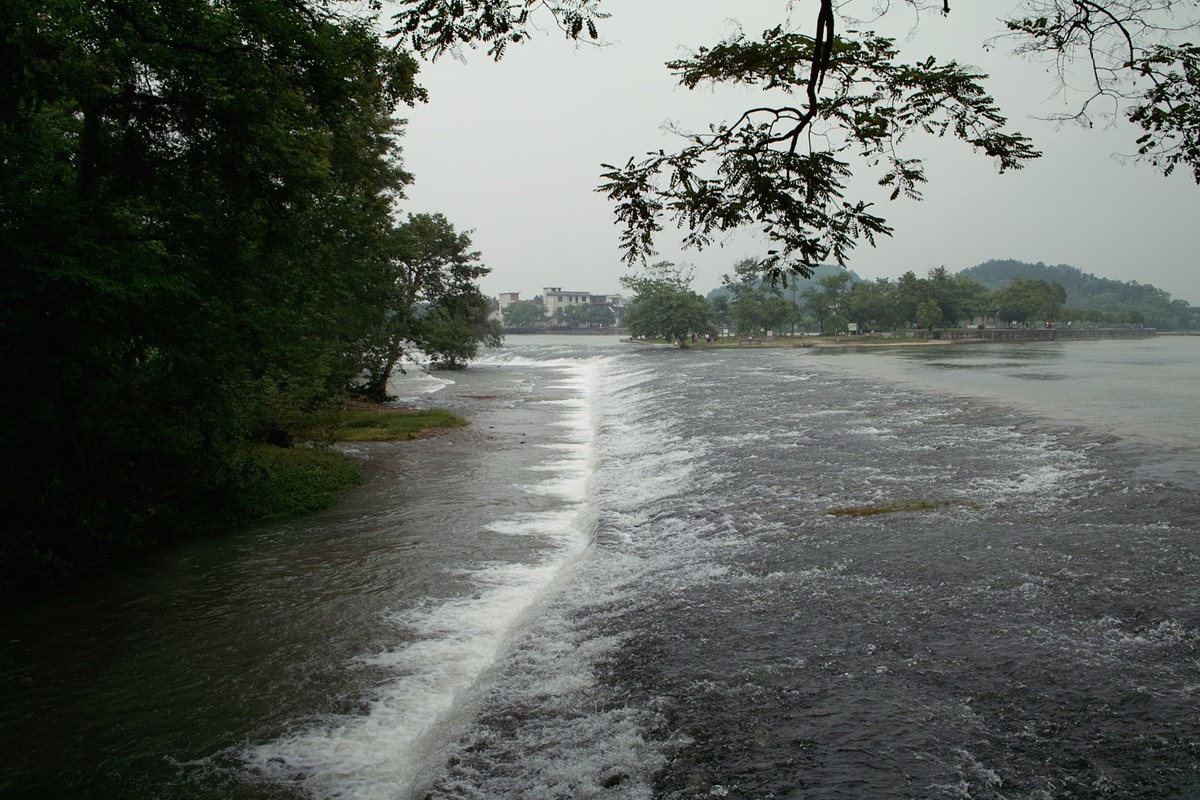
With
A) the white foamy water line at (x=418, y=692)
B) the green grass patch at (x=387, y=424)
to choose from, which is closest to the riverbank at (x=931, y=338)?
the green grass patch at (x=387, y=424)

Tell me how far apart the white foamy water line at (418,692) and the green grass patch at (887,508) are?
3.54 metres

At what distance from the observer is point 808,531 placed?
9.84 meters

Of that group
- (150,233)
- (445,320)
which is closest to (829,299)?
(445,320)

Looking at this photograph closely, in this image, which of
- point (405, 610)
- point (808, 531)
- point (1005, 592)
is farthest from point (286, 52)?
point (1005, 592)

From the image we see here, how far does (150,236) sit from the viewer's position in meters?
9.45

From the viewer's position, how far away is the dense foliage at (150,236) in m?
7.61

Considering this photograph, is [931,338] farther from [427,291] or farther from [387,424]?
[387,424]

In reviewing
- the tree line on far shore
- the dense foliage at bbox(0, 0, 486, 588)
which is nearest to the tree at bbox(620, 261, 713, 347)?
the tree line on far shore

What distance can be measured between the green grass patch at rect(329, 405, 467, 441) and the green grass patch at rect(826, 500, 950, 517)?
41.5 ft

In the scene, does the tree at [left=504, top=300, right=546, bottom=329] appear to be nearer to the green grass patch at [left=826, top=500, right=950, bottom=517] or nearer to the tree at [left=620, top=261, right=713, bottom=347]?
the tree at [left=620, top=261, right=713, bottom=347]

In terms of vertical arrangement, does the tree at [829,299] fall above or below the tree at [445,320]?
above

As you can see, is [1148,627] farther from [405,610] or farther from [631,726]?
[405,610]

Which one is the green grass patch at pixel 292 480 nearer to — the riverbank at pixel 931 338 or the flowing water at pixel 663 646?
the flowing water at pixel 663 646

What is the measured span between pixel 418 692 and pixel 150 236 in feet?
22.5
